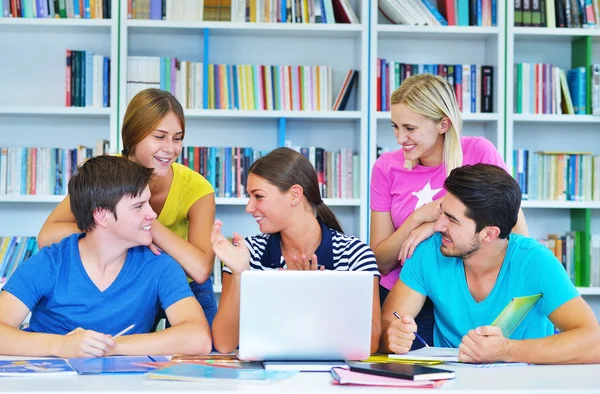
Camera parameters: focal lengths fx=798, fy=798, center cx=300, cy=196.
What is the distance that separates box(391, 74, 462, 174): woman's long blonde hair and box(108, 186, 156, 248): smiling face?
3.01 feet

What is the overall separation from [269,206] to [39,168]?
2.05 metres

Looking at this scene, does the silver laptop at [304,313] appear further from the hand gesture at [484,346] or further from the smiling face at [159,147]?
the smiling face at [159,147]

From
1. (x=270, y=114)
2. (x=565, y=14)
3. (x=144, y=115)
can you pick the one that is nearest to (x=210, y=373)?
(x=144, y=115)

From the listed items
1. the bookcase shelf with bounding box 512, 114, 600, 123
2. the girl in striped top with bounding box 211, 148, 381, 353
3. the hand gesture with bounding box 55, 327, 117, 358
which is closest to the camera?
the hand gesture with bounding box 55, 327, 117, 358

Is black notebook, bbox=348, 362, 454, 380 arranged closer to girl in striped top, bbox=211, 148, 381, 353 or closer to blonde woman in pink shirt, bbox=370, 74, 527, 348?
girl in striped top, bbox=211, 148, 381, 353

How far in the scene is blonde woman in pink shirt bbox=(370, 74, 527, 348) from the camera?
2.55m

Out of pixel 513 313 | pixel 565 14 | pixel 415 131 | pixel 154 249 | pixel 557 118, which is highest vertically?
pixel 565 14

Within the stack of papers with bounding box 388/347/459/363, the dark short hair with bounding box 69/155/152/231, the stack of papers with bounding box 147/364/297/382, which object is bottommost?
the stack of papers with bounding box 388/347/459/363

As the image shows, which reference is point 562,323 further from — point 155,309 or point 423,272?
point 155,309

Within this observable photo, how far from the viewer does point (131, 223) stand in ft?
7.30

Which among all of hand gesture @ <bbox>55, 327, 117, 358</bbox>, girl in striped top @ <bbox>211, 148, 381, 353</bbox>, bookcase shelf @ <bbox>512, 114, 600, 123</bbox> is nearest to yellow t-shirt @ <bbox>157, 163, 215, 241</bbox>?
girl in striped top @ <bbox>211, 148, 381, 353</bbox>

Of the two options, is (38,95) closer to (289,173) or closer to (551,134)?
(289,173)

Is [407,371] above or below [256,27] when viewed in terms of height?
below

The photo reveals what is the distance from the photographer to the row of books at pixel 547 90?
4133mm
